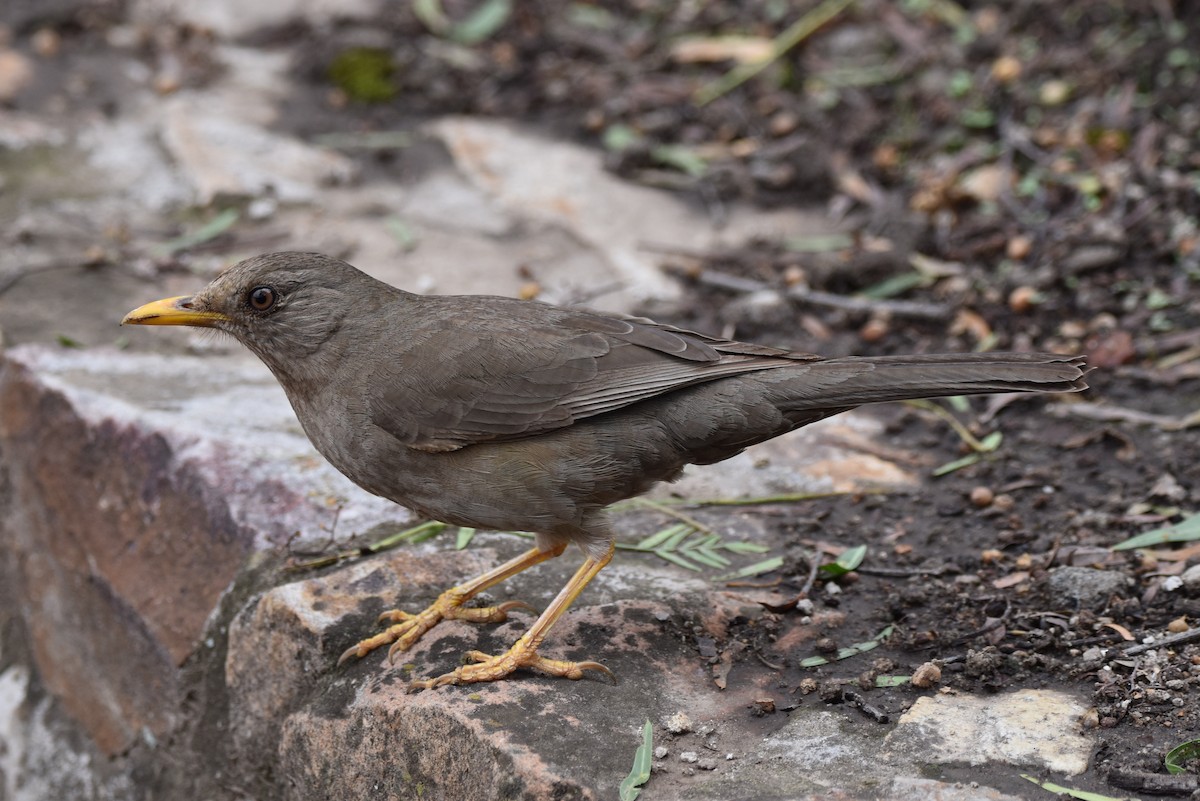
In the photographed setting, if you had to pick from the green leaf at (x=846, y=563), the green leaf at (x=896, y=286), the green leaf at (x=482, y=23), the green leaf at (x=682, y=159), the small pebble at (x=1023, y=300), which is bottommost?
the green leaf at (x=846, y=563)

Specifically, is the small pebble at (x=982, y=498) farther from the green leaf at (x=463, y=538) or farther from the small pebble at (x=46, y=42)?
the small pebble at (x=46, y=42)

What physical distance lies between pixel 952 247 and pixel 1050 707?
11.7 ft

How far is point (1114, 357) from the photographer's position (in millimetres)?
5477

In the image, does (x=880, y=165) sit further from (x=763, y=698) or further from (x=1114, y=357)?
(x=763, y=698)

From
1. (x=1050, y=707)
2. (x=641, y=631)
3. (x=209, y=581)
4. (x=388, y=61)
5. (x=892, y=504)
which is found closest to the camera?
(x=1050, y=707)

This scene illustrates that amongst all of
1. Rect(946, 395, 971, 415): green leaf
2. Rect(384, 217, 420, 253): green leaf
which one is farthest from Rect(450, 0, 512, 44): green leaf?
Rect(946, 395, 971, 415): green leaf

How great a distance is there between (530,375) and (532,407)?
12 cm

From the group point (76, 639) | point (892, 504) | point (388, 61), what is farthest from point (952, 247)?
point (76, 639)

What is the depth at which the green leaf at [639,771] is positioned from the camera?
10.3 feet

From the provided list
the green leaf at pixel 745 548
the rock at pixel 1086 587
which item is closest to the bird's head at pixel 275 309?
the green leaf at pixel 745 548

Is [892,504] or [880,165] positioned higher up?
[880,165]

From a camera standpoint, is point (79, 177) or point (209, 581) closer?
point (209, 581)

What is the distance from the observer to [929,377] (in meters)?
3.73

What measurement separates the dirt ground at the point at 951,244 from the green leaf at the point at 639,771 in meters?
0.59
